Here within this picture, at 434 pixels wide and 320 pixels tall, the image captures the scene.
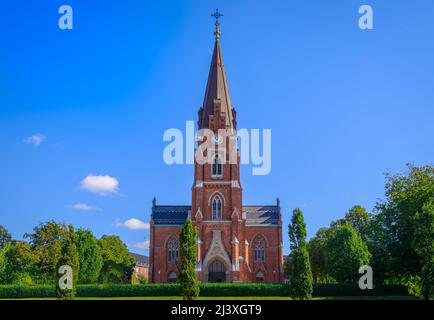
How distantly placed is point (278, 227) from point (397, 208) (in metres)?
24.2

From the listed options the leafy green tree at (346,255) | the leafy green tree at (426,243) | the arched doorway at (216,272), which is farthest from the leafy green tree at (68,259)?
the leafy green tree at (346,255)

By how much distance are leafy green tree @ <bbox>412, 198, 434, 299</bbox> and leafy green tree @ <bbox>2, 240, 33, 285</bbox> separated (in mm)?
51102

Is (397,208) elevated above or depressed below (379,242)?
above

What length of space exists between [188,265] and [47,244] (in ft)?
104

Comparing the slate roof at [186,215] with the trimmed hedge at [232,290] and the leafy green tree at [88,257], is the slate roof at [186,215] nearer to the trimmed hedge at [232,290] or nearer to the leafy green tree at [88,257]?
the leafy green tree at [88,257]

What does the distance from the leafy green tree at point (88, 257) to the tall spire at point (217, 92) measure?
82.0 feet

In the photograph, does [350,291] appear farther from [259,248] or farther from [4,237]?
[4,237]

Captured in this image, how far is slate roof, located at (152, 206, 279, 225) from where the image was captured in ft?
243

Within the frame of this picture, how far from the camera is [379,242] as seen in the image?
57.0m

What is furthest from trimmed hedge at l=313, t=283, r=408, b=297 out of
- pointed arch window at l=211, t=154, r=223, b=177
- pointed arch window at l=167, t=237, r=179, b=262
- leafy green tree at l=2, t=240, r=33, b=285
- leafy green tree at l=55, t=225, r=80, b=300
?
leafy green tree at l=2, t=240, r=33, b=285

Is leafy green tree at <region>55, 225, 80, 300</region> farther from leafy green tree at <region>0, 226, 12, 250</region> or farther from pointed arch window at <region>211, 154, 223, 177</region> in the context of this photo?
leafy green tree at <region>0, 226, 12, 250</region>

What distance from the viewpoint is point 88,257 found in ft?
233
